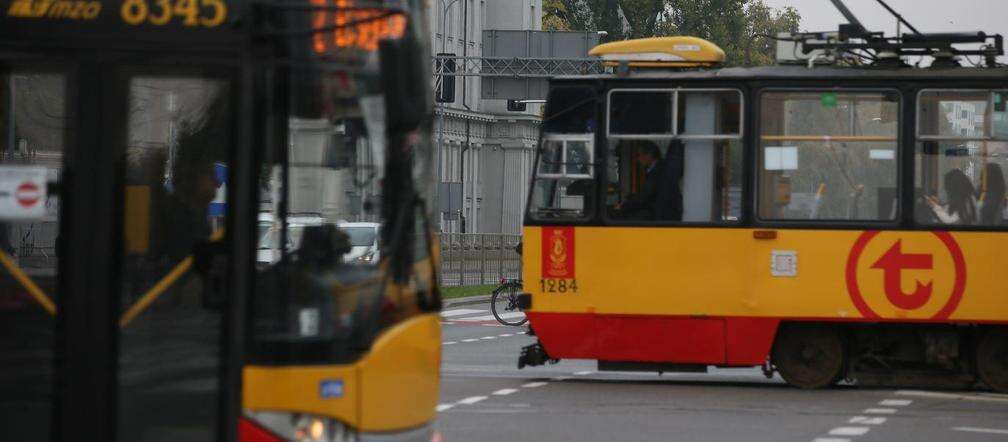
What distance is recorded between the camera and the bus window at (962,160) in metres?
18.1

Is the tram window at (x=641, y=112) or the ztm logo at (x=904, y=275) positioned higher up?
the tram window at (x=641, y=112)

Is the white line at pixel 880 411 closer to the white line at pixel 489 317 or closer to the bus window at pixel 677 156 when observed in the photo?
the bus window at pixel 677 156

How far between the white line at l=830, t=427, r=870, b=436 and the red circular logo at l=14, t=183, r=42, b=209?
26.3 ft

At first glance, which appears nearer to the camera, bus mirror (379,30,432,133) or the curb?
bus mirror (379,30,432,133)

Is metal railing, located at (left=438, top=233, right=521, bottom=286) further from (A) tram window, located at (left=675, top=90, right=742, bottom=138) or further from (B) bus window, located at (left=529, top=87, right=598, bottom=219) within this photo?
(A) tram window, located at (left=675, top=90, right=742, bottom=138)

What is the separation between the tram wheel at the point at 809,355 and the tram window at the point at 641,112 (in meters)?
2.22

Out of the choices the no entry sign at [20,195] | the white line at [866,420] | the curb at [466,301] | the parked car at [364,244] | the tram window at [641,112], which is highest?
the tram window at [641,112]

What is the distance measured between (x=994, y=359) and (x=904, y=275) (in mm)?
1152

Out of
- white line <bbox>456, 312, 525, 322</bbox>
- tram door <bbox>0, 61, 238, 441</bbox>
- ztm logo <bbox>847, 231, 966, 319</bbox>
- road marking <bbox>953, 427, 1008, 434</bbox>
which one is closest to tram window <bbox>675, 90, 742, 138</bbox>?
ztm logo <bbox>847, 231, 966, 319</bbox>

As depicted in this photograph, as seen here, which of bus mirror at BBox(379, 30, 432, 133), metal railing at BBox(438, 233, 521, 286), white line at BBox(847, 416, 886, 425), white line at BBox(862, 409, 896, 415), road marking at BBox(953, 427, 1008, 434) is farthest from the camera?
metal railing at BBox(438, 233, 521, 286)

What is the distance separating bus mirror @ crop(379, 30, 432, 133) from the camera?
7.59m

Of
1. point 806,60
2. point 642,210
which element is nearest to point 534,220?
point 642,210

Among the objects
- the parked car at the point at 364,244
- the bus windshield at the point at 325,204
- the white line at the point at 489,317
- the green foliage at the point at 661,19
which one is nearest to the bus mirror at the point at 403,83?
the bus windshield at the point at 325,204

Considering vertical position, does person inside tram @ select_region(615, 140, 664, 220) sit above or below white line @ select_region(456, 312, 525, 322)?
above
